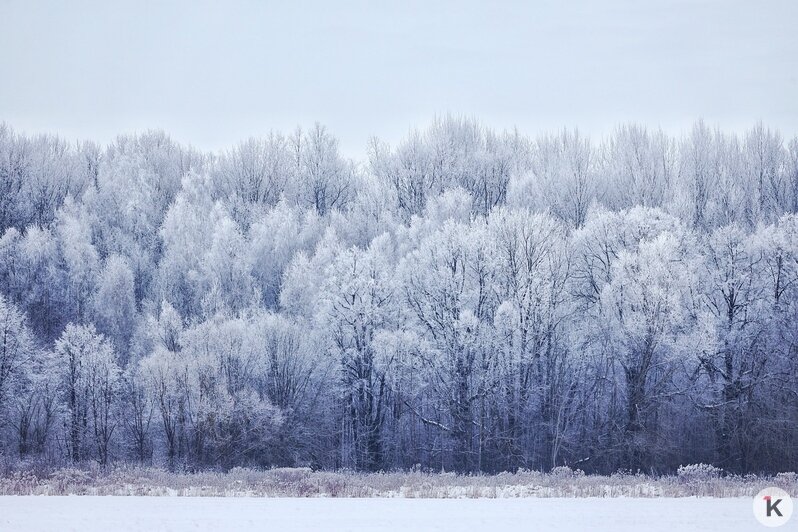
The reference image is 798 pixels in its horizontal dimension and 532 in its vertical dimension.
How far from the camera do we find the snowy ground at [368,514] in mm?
17078

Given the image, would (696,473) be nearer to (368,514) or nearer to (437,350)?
(437,350)

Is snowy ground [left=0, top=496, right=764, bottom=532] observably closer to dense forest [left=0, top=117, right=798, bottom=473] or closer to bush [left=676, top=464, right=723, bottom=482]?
bush [left=676, top=464, right=723, bottom=482]

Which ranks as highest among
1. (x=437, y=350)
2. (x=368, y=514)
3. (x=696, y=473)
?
(x=437, y=350)

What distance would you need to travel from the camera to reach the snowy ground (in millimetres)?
17078

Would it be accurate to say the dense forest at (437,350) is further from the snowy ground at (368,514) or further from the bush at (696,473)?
the snowy ground at (368,514)

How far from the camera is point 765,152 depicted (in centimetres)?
6169

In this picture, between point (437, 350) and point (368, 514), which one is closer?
point (368, 514)

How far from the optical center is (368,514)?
1878cm

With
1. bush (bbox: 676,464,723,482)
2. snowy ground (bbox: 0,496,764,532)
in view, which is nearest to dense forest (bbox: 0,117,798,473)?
bush (bbox: 676,464,723,482)

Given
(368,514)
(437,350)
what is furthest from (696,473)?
(368,514)

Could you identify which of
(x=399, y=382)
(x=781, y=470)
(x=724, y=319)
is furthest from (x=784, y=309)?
(x=399, y=382)

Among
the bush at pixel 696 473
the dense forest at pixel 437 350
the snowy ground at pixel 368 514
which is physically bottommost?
the bush at pixel 696 473

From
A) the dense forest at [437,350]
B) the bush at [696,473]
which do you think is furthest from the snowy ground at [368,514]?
the dense forest at [437,350]

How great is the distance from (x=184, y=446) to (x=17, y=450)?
26.9ft
